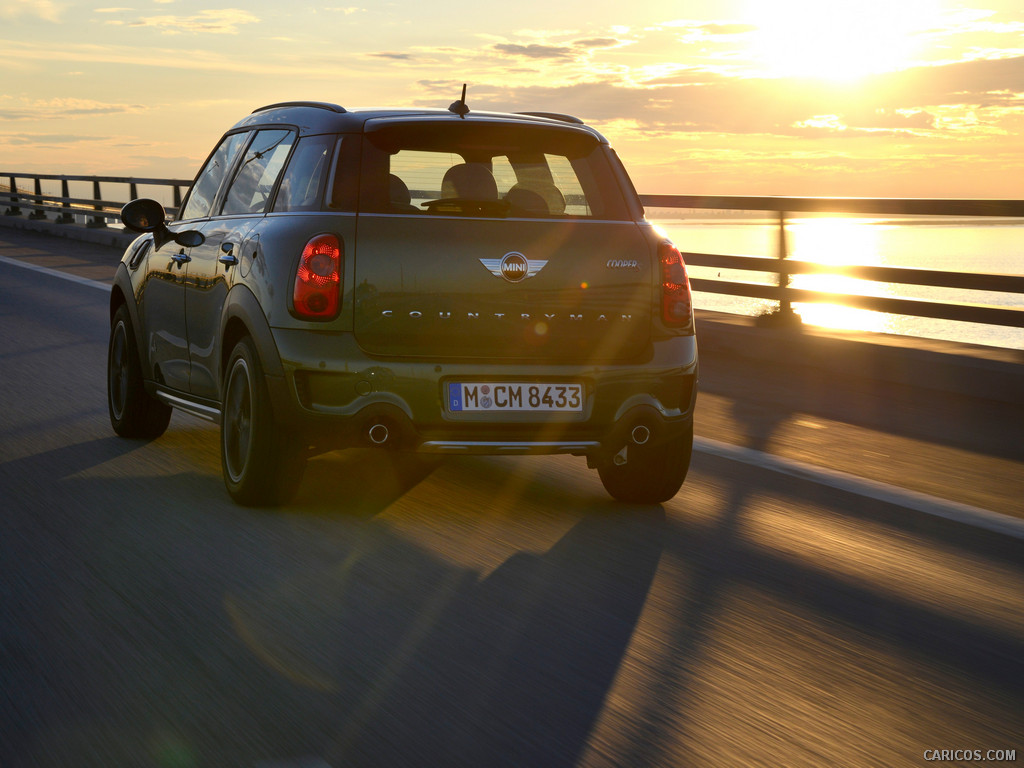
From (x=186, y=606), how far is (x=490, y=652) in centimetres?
109

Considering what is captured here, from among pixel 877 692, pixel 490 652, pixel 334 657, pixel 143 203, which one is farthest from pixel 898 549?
pixel 143 203

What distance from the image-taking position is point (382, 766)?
3391 millimetres

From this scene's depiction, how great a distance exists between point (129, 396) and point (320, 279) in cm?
256

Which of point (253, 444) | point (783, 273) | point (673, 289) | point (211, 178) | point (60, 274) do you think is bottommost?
point (60, 274)

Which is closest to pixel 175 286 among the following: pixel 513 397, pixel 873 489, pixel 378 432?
pixel 378 432

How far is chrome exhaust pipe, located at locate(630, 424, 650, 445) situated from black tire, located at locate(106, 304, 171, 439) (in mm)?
3008

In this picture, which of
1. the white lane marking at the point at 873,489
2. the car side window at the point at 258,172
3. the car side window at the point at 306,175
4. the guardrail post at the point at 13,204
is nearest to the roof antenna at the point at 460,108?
the car side window at the point at 306,175

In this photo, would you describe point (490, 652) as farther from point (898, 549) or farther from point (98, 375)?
point (98, 375)

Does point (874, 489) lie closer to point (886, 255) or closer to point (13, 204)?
point (886, 255)

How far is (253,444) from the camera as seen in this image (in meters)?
5.95

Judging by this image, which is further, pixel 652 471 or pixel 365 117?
pixel 652 471

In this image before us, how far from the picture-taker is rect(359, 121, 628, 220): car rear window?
5.87m

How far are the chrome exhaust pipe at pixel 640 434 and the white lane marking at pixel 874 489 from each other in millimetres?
1451

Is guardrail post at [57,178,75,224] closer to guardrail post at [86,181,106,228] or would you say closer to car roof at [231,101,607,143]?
guardrail post at [86,181,106,228]
